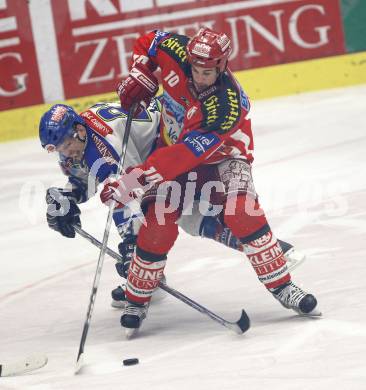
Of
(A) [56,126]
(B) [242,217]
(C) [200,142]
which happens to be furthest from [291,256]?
(A) [56,126]

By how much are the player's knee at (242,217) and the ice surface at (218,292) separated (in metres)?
0.41

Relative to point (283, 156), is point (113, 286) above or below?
above

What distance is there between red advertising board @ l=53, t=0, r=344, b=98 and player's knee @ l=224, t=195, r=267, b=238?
5.43 metres

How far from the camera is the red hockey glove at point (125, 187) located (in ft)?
14.9

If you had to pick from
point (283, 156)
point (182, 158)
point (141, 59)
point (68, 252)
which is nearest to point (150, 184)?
point (182, 158)

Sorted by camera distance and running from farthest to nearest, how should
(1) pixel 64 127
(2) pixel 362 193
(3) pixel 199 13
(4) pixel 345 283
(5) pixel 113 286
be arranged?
(3) pixel 199 13 < (2) pixel 362 193 < (5) pixel 113 286 < (4) pixel 345 283 < (1) pixel 64 127

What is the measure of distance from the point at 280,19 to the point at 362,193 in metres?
3.46

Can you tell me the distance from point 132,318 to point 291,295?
0.68 metres

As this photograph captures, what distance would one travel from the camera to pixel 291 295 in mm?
4676

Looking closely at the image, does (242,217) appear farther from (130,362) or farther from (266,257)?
(130,362)

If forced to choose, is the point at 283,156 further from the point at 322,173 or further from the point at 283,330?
the point at 283,330

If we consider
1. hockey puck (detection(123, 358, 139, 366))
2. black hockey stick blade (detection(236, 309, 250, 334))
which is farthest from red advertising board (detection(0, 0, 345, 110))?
hockey puck (detection(123, 358, 139, 366))

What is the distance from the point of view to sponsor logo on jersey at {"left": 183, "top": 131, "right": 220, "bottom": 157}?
4.49 m

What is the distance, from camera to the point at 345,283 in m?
5.15
